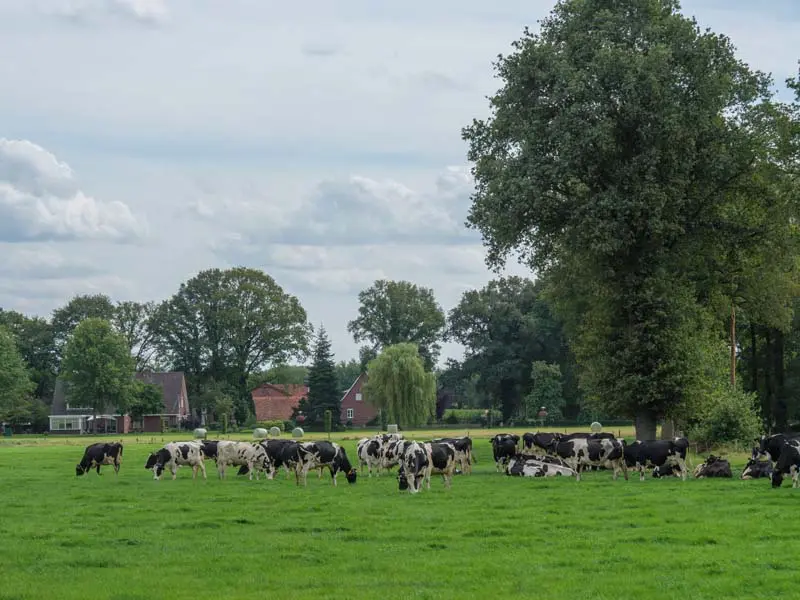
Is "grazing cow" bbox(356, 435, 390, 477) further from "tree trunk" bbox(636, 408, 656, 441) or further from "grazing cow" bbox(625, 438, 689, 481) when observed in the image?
"tree trunk" bbox(636, 408, 656, 441)

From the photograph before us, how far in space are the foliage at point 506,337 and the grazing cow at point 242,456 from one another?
73.2m

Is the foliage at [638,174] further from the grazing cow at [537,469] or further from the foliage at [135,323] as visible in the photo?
the foliage at [135,323]

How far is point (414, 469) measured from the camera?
27.4m

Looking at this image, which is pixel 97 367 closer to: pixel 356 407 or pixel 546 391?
pixel 356 407

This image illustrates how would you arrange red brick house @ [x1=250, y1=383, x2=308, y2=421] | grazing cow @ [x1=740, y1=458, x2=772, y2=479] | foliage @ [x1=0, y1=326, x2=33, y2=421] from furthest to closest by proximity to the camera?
red brick house @ [x1=250, y1=383, x2=308, y2=421]
foliage @ [x1=0, y1=326, x2=33, y2=421]
grazing cow @ [x1=740, y1=458, x2=772, y2=479]

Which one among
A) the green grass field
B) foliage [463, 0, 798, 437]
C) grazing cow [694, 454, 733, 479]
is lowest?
the green grass field

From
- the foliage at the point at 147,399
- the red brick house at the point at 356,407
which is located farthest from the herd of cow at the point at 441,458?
the red brick house at the point at 356,407

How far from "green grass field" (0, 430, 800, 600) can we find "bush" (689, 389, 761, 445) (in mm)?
12552

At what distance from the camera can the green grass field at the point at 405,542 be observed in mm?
14289

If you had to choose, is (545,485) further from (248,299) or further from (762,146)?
(248,299)

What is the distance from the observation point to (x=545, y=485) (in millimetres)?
28984

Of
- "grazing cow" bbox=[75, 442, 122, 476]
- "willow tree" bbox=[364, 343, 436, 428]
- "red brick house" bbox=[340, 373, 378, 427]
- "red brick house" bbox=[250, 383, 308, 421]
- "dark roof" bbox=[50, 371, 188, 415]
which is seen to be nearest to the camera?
"grazing cow" bbox=[75, 442, 122, 476]

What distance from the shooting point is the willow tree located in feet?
316

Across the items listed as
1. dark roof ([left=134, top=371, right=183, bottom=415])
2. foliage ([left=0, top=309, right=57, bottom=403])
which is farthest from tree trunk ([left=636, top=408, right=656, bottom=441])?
foliage ([left=0, top=309, right=57, bottom=403])
